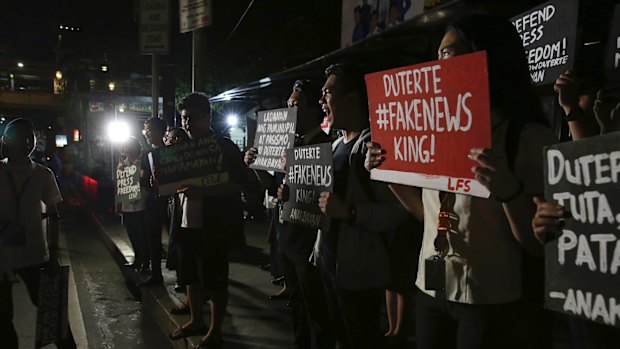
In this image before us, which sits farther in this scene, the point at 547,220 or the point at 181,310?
the point at 181,310

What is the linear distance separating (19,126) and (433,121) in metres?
3.37

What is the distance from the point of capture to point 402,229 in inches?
125

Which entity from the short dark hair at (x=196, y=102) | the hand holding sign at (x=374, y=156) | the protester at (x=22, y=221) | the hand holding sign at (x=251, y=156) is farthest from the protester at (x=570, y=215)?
the protester at (x=22, y=221)

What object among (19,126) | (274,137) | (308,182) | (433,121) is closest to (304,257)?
(308,182)

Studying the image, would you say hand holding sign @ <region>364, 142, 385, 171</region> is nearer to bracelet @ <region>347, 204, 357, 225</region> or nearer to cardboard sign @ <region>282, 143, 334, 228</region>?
bracelet @ <region>347, 204, 357, 225</region>

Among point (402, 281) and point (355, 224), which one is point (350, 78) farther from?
point (402, 281)

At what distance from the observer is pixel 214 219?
4.18m

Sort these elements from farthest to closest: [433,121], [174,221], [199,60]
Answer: [199,60]
[174,221]
[433,121]

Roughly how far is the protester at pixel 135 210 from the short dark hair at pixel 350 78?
14.3 feet

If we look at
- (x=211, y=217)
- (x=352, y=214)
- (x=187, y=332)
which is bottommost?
(x=187, y=332)

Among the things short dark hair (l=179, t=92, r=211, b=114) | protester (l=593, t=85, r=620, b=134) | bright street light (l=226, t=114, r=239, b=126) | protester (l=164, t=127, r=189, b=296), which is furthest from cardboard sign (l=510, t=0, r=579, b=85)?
bright street light (l=226, t=114, r=239, b=126)

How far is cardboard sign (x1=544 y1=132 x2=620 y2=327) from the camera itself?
1.47m

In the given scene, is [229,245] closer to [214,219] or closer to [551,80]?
[214,219]

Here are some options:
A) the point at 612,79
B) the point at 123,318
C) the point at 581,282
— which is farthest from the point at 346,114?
the point at 123,318
